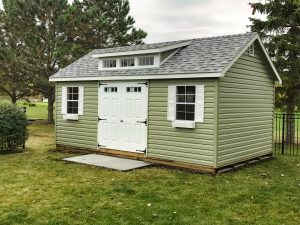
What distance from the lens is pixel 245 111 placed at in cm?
1155

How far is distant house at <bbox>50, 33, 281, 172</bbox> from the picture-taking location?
10.2 metres

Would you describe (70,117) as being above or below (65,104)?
below

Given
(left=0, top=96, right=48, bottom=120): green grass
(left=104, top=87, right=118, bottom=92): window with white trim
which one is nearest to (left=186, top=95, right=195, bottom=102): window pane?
(left=104, top=87, right=118, bottom=92): window with white trim

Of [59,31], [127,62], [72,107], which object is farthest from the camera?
[59,31]

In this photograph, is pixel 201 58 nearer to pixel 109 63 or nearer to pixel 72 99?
pixel 109 63

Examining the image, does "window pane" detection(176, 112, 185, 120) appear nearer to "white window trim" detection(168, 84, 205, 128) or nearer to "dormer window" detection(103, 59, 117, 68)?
"white window trim" detection(168, 84, 205, 128)

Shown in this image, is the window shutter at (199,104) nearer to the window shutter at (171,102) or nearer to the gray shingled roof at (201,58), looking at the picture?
the gray shingled roof at (201,58)

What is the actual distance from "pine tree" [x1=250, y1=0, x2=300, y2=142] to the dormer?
6004mm

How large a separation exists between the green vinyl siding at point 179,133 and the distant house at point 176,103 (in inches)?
1.1

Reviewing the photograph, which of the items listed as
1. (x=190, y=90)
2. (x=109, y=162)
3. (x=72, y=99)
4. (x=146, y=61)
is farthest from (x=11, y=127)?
(x=190, y=90)

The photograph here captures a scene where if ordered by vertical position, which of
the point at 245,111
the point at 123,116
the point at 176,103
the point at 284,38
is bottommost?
the point at 123,116

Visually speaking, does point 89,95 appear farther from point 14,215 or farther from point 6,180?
point 14,215

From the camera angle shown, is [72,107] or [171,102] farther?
[72,107]

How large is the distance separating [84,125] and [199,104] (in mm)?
5113
